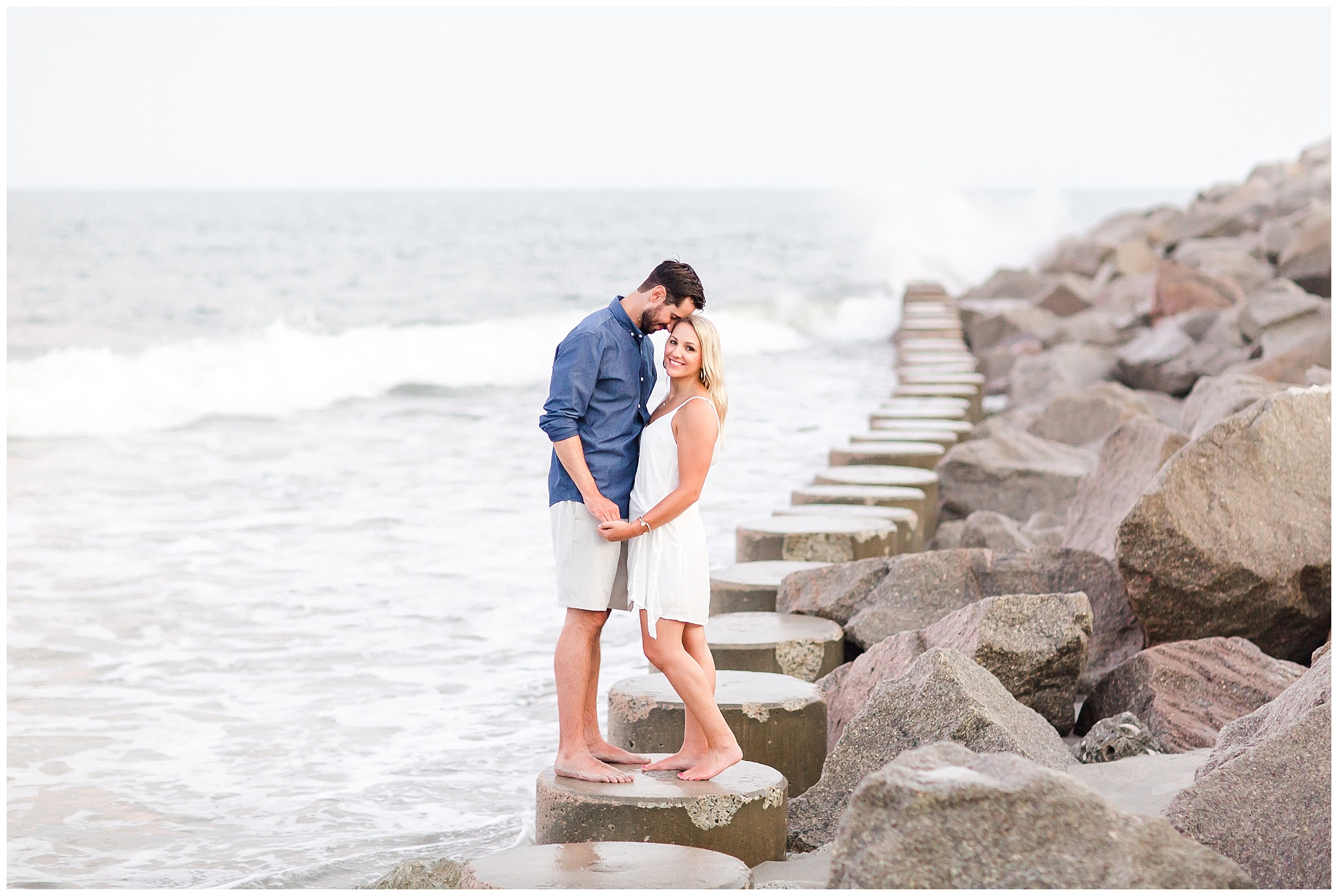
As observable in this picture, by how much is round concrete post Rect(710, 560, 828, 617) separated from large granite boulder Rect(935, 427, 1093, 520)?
2835mm

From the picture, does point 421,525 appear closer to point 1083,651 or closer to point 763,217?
point 1083,651

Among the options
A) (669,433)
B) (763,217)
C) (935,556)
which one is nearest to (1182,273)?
(935,556)

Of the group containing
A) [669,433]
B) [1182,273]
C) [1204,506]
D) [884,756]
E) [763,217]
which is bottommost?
[884,756]

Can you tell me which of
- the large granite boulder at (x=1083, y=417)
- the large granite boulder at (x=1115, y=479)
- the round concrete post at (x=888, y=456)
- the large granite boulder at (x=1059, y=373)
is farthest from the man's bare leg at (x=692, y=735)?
the large granite boulder at (x=1059, y=373)

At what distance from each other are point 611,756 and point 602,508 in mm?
716

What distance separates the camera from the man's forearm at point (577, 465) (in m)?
3.58

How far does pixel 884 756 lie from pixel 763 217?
80.2 m

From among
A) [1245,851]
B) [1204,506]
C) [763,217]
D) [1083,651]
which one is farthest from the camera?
[763,217]

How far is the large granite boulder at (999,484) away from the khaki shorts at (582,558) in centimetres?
534

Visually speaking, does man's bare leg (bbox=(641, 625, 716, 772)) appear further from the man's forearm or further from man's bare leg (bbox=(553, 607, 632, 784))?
the man's forearm

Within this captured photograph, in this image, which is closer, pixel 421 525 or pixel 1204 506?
pixel 1204 506

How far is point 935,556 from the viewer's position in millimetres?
5473

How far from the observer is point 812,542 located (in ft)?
21.0

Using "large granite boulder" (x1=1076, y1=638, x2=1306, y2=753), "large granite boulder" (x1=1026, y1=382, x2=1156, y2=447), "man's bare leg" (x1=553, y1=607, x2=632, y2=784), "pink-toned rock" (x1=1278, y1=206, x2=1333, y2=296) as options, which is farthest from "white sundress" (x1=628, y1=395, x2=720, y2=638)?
"pink-toned rock" (x1=1278, y1=206, x2=1333, y2=296)
